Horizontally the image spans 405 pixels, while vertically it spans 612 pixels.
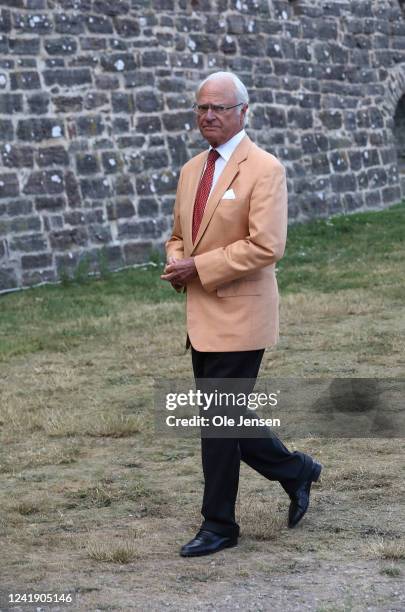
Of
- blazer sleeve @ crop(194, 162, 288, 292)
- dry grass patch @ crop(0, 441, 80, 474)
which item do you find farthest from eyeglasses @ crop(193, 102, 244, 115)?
dry grass patch @ crop(0, 441, 80, 474)

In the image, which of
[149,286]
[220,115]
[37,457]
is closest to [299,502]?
[220,115]

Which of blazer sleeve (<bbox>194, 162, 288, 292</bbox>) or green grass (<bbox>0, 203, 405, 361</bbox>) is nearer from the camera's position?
blazer sleeve (<bbox>194, 162, 288, 292</bbox>)

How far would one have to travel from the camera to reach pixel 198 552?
15.2ft

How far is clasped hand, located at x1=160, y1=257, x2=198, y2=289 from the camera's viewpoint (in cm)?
466

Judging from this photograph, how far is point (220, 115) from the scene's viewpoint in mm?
4668

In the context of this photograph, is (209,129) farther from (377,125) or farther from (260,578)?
(377,125)

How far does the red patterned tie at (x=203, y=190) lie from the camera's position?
15.6ft

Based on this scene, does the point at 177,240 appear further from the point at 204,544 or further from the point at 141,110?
the point at 141,110

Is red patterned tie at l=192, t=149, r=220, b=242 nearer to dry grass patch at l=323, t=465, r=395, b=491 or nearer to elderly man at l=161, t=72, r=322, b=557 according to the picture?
elderly man at l=161, t=72, r=322, b=557

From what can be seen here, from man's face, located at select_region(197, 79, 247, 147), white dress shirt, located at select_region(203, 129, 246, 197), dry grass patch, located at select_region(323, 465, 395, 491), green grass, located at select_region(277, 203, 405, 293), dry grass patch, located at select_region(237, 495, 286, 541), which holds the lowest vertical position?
green grass, located at select_region(277, 203, 405, 293)

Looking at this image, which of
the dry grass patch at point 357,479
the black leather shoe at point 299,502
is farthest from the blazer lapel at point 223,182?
the dry grass patch at point 357,479

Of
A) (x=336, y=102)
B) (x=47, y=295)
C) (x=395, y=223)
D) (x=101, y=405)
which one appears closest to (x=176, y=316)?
(x=47, y=295)

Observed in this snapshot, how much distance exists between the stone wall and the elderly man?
23.4ft

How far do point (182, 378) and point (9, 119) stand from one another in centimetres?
456
